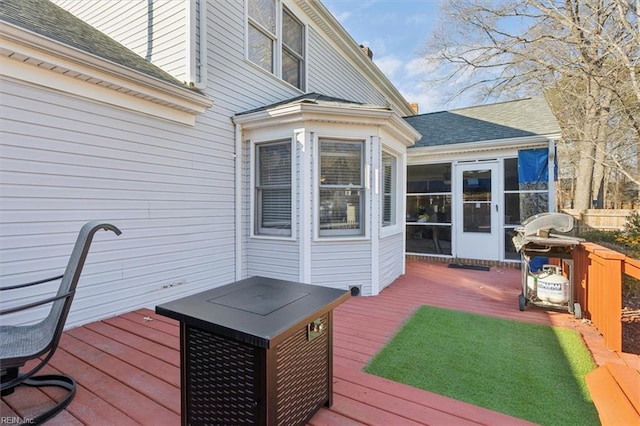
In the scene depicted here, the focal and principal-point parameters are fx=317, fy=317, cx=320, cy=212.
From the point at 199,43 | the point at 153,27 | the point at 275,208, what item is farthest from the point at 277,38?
the point at 275,208

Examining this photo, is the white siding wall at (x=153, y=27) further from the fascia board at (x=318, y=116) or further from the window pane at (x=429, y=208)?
the window pane at (x=429, y=208)

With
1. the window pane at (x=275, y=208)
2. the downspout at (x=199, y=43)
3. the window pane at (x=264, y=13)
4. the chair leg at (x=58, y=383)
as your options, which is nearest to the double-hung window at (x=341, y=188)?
the window pane at (x=275, y=208)

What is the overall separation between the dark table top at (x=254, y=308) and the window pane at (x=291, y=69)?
5120 millimetres

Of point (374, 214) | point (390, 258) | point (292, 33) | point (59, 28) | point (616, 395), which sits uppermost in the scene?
point (292, 33)

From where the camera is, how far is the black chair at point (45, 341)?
6.11 ft

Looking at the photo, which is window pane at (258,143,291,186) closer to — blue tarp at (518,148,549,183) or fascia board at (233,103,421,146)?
fascia board at (233,103,421,146)

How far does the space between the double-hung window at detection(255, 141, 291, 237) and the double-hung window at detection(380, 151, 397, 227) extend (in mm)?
1768

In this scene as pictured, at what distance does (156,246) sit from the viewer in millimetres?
4074

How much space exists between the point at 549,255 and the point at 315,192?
319cm

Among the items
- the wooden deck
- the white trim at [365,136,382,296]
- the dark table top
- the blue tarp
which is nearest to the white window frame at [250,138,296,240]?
the white trim at [365,136,382,296]

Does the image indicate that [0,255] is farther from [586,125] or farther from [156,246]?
[586,125]

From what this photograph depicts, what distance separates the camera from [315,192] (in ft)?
15.7

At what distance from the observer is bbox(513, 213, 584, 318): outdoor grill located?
3766mm

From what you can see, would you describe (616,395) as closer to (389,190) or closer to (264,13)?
(389,190)
